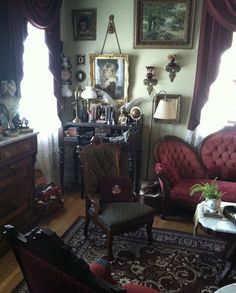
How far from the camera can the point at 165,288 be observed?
2.40m

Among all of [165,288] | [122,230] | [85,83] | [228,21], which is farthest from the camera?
[85,83]

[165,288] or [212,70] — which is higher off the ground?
[212,70]

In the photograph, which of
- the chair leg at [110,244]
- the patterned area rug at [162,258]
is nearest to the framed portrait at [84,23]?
the patterned area rug at [162,258]

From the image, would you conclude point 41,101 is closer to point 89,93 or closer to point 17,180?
point 89,93

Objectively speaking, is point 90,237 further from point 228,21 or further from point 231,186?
point 228,21

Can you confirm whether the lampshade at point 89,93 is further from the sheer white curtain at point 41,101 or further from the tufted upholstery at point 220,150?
the tufted upholstery at point 220,150

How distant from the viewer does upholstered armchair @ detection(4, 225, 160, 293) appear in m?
1.07

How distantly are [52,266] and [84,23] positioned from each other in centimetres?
368

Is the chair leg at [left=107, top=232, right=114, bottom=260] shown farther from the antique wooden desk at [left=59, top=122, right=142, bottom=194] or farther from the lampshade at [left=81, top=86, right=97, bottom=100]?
the lampshade at [left=81, top=86, right=97, bottom=100]

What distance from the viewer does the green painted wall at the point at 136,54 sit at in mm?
3945

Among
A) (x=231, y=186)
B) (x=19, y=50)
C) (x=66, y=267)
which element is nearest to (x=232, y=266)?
(x=231, y=186)

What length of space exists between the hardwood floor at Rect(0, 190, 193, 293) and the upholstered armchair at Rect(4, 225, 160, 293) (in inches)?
56.2

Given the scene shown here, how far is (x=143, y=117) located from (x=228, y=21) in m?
1.58

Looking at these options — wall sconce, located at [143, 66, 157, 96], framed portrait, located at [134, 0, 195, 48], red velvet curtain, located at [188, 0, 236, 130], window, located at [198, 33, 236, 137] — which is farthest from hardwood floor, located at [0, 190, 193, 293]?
framed portrait, located at [134, 0, 195, 48]
